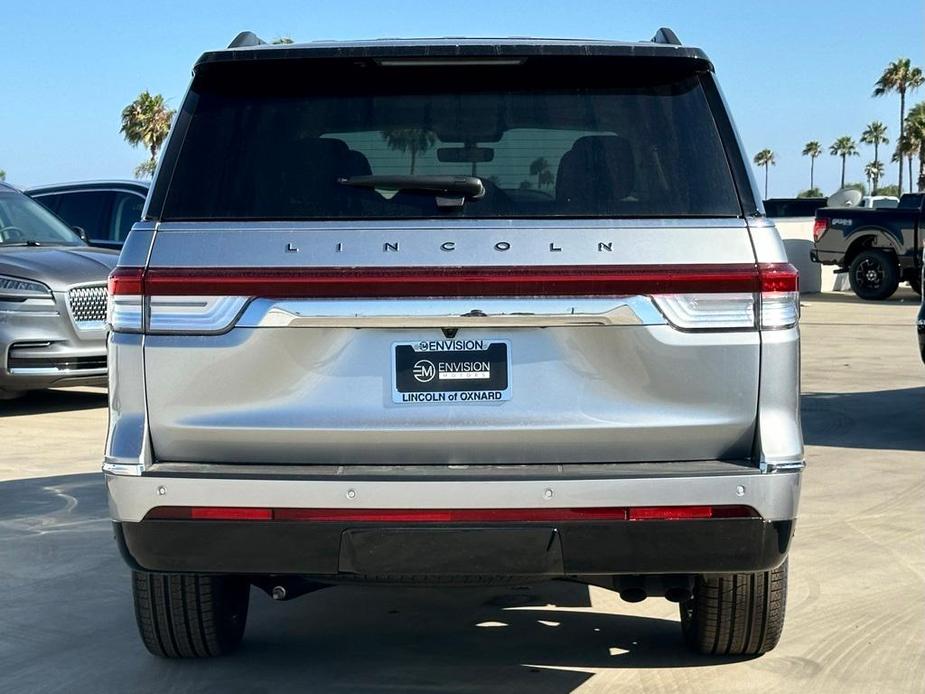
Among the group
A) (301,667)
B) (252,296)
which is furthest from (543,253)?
(301,667)

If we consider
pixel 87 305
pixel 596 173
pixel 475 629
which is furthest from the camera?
pixel 87 305

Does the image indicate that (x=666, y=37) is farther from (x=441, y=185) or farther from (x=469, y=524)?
(x=469, y=524)

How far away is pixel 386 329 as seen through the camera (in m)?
3.70

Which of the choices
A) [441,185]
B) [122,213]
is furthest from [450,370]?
[122,213]

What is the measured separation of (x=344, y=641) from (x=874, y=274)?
22.0 metres

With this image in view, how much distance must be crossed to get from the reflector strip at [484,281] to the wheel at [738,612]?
106 centimetres

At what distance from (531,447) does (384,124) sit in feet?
3.47

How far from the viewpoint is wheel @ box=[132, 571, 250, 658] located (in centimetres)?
440

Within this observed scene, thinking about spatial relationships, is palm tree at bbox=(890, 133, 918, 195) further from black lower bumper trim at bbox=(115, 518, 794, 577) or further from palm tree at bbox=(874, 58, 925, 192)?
black lower bumper trim at bbox=(115, 518, 794, 577)

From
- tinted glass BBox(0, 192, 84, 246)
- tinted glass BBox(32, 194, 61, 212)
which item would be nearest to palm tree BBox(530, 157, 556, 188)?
tinted glass BBox(0, 192, 84, 246)

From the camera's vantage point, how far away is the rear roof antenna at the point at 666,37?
14.0 ft

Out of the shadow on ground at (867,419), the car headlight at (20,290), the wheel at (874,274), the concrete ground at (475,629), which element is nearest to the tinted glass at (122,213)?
the car headlight at (20,290)

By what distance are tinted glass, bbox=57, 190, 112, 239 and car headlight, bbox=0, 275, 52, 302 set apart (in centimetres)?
279

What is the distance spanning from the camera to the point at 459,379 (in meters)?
3.69
